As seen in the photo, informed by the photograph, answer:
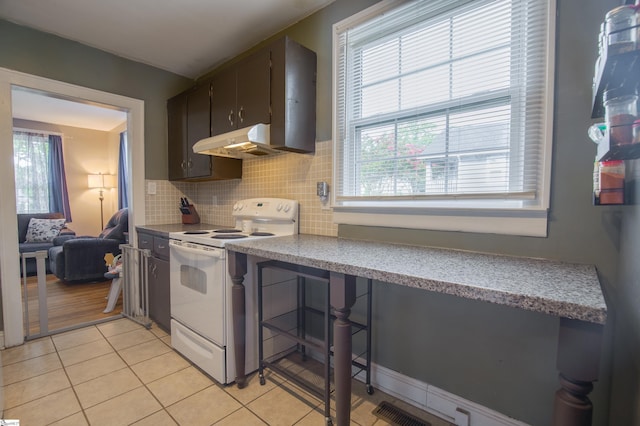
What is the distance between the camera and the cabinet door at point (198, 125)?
2.64 m

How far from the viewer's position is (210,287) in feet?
6.04

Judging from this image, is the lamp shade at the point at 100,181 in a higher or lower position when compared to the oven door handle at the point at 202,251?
higher

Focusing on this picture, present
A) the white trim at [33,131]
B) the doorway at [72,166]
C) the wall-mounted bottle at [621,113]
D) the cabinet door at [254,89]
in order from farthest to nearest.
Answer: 1. the white trim at [33,131]
2. the doorway at [72,166]
3. the cabinet door at [254,89]
4. the wall-mounted bottle at [621,113]

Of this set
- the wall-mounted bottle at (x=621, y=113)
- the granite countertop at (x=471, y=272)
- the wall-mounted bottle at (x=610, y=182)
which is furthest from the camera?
the wall-mounted bottle at (x=610, y=182)

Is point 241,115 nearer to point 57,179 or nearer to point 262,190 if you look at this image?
point 262,190

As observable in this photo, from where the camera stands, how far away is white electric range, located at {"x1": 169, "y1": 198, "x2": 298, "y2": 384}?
179 cm

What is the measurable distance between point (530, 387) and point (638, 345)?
2.05ft

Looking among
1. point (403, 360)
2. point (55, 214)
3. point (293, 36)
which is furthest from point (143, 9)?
point (55, 214)

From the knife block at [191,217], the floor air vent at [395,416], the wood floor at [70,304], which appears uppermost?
the knife block at [191,217]

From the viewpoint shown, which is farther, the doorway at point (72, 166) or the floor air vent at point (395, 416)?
the doorway at point (72, 166)

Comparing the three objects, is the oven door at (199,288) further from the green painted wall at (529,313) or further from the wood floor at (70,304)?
the wood floor at (70,304)

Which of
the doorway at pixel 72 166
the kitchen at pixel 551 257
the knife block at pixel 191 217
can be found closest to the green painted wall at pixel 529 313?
the kitchen at pixel 551 257

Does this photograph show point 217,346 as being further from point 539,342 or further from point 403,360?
point 539,342

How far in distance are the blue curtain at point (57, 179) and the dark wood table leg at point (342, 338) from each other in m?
6.50
